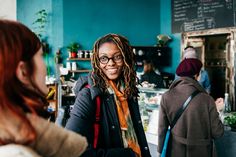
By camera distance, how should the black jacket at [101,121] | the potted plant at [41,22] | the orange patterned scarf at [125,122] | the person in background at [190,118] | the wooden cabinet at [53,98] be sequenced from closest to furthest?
the black jacket at [101,121] < the orange patterned scarf at [125,122] < the person in background at [190,118] < the wooden cabinet at [53,98] < the potted plant at [41,22]

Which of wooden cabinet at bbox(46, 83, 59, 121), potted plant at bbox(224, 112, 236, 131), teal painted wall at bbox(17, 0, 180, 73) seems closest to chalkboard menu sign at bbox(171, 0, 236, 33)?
teal painted wall at bbox(17, 0, 180, 73)

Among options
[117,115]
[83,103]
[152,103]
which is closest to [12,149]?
[83,103]

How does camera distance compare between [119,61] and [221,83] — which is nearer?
[119,61]

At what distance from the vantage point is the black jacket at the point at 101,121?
1521mm

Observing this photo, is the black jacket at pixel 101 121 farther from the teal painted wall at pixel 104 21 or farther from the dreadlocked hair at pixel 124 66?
the teal painted wall at pixel 104 21

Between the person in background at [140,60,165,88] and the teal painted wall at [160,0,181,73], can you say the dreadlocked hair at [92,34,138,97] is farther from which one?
the teal painted wall at [160,0,181,73]

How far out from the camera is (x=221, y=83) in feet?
31.6

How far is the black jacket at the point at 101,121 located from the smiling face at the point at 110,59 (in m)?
0.10

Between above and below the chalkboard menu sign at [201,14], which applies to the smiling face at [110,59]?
below

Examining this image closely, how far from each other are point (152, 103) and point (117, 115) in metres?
2.36

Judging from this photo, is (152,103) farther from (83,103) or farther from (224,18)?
(224,18)

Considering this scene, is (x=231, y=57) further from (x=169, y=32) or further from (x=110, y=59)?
(x=110, y=59)

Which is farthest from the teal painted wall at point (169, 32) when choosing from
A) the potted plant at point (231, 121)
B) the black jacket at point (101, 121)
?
the black jacket at point (101, 121)

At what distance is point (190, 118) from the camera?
9.80 feet
